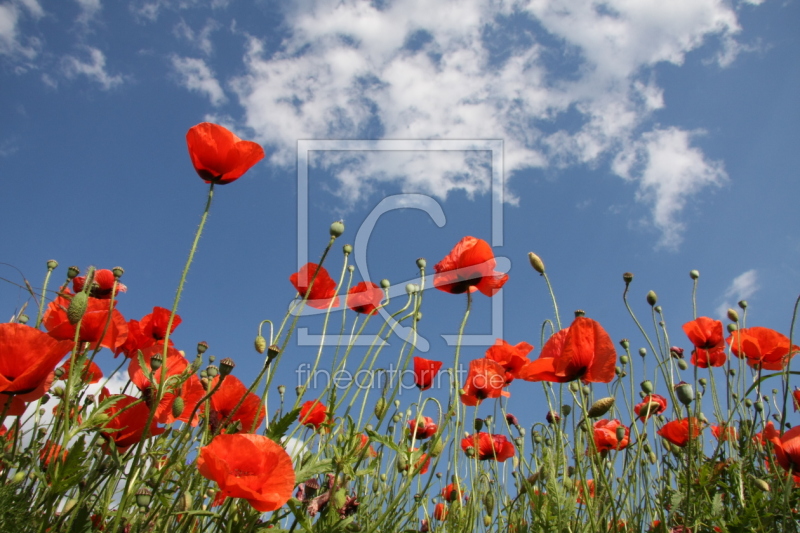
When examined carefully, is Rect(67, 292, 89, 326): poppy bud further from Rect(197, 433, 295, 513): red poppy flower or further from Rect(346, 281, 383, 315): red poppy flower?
Rect(346, 281, 383, 315): red poppy flower

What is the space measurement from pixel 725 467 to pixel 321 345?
200cm

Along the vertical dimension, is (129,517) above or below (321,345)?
below

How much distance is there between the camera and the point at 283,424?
144 centimetres

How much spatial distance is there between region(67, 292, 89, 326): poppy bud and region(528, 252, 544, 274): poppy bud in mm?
1511

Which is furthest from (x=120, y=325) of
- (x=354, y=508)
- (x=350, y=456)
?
(x=354, y=508)

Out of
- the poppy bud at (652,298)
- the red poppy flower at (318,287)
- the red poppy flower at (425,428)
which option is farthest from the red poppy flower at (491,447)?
the red poppy flower at (318,287)

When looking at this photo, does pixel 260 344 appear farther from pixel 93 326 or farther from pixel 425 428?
pixel 425 428

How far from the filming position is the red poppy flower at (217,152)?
1.62 metres

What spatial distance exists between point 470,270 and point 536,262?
281 millimetres

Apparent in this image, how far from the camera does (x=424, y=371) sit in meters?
2.91

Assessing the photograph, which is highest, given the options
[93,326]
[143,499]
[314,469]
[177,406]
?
[93,326]

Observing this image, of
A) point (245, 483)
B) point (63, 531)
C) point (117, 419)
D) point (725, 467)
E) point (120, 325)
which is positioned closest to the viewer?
point (245, 483)

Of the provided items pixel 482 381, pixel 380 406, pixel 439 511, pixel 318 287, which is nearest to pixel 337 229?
pixel 318 287

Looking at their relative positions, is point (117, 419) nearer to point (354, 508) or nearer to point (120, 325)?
point (120, 325)
